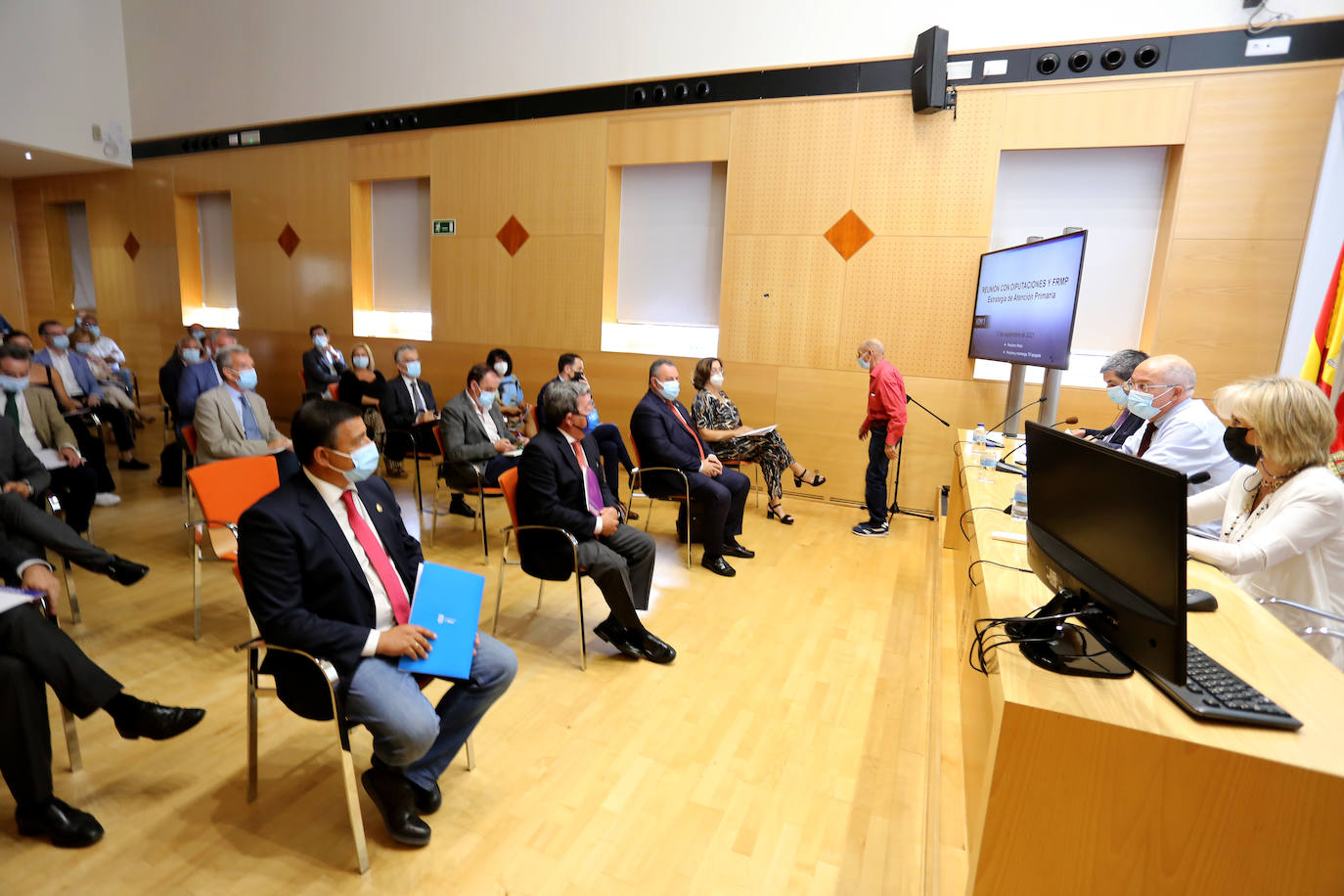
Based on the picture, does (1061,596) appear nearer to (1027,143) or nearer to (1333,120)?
(1027,143)

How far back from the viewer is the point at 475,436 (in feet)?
15.8

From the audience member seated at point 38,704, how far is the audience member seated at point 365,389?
4531 mm

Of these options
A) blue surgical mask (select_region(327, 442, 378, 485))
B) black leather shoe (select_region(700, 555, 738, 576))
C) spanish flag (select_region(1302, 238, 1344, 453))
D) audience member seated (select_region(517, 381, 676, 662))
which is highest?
spanish flag (select_region(1302, 238, 1344, 453))

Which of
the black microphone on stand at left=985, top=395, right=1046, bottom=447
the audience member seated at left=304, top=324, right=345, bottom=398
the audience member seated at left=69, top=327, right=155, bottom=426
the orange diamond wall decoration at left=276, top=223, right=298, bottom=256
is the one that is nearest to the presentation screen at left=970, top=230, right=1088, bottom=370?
the black microphone on stand at left=985, top=395, right=1046, bottom=447

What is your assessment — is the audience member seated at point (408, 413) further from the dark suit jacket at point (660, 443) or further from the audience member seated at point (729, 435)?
the audience member seated at point (729, 435)

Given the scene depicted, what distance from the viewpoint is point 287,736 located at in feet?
8.34

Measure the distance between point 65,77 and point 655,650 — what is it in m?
11.1

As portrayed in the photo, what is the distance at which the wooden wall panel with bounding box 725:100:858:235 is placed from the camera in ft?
18.9

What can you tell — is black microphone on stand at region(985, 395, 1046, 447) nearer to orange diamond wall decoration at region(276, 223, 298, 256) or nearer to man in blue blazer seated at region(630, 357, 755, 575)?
man in blue blazer seated at region(630, 357, 755, 575)

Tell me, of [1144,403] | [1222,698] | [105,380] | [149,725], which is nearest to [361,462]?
[149,725]

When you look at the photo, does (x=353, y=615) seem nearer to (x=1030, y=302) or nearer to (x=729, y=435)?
(x=729, y=435)

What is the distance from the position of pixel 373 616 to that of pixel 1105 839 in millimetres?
1944

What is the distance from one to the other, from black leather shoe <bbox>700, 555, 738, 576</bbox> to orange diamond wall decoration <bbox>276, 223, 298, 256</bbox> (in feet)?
23.7

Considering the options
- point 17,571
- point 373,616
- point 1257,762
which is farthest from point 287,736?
point 1257,762
